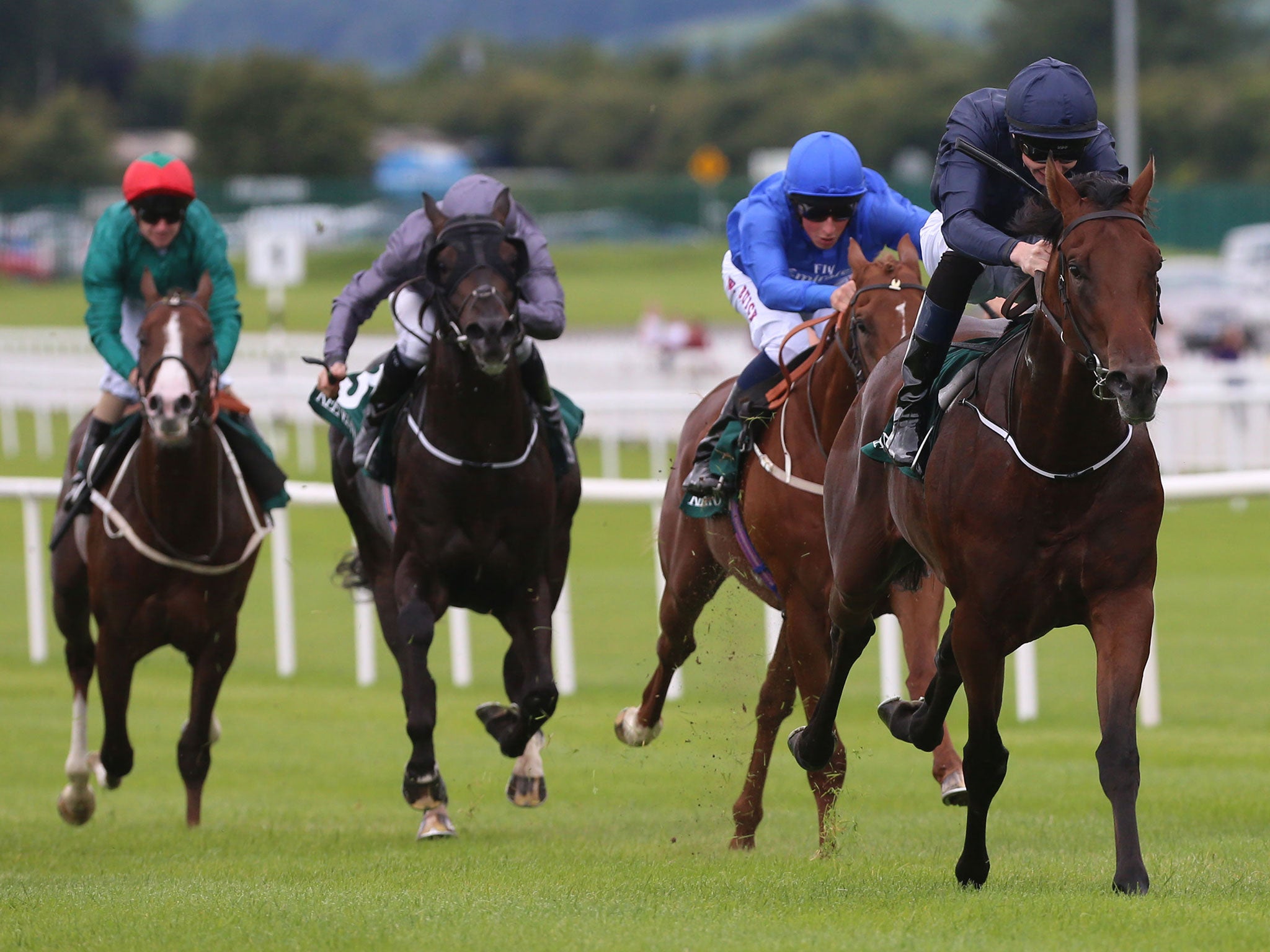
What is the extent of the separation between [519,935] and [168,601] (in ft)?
11.5

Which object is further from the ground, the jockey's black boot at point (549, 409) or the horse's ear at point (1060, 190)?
the horse's ear at point (1060, 190)

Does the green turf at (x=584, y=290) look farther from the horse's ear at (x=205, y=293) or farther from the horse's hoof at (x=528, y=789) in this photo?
the horse's hoof at (x=528, y=789)

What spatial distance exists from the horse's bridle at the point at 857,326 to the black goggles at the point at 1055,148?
1.00 meters

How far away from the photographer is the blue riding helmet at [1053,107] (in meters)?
5.23

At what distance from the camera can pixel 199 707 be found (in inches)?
307

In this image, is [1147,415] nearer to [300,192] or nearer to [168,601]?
[168,601]

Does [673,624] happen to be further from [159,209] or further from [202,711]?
[159,209]

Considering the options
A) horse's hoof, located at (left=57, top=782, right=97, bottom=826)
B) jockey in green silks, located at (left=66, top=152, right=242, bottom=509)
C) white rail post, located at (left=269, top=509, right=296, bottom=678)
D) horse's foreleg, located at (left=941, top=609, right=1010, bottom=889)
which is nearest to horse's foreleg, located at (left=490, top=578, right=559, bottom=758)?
jockey in green silks, located at (left=66, top=152, right=242, bottom=509)

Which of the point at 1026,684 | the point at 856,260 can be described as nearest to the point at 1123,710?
the point at 856,260

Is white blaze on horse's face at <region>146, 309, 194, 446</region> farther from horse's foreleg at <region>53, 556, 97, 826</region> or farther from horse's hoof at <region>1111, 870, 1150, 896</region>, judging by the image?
horse's hoof at <region>1111, 870, 1150, 896</region>

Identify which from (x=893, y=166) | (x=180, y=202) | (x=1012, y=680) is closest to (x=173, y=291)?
(x=180, y=202)

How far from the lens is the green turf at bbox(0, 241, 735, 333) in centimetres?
3900

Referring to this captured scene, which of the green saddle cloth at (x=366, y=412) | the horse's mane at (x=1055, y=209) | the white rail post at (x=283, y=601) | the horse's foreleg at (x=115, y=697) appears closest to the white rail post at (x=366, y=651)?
the white rail post at (x=283, y=601)

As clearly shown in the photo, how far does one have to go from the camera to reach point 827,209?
23.1 ft
